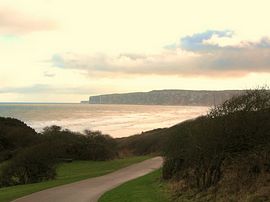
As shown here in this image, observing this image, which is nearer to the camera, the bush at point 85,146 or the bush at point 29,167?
the bush at point 29,167

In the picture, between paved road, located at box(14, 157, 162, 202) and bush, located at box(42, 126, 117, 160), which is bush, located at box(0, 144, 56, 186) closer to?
paved road, located at box(14, 157, 162, 202)

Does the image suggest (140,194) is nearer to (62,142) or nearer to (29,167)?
(29,167)

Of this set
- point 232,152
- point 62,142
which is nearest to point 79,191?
point 232,152

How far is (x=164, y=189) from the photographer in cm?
1909

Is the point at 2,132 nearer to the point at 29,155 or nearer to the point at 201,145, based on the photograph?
the point at 29,155

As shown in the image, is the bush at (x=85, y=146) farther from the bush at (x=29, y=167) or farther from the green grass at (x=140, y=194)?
the green grass at (x=140, y=194)

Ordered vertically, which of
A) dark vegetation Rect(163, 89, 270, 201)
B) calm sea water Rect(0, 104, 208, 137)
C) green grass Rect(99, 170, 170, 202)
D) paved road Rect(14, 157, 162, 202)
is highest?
dark vegetation Rect(163, 89, 270, 201)

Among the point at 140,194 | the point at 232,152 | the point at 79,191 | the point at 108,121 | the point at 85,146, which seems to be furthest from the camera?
the point at 108,121

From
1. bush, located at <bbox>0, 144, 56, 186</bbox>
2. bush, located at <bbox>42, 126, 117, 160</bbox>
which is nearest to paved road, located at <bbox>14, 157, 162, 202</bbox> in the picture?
bush, located at <bbox>0, 144, 56, 186</bbox>

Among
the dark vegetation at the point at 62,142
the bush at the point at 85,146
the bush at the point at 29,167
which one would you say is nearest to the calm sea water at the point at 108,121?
the bush at the point at 85,146

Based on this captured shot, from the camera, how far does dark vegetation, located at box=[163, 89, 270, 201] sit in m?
14.5

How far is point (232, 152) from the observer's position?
1541 cm

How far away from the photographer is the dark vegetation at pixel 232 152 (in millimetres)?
14523

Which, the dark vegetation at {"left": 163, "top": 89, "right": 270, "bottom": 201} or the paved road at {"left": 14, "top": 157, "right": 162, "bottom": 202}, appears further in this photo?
the paved road at {"left": 14, "top": 157, "right": 162, "bottom": 202}
